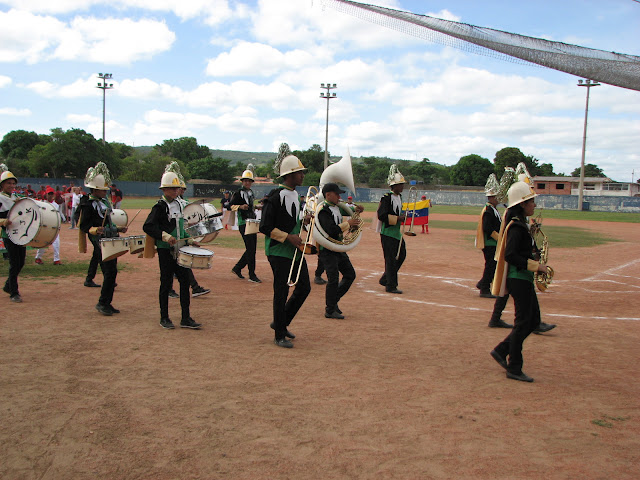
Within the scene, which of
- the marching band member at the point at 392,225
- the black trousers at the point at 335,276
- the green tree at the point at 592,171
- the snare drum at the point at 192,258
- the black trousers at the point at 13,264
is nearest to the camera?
the snare drum at the point at 192,258

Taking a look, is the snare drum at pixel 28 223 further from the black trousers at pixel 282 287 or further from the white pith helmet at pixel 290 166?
the white pith helmet at pixel 290 166

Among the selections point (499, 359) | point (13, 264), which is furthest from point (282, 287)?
point (13, 264)

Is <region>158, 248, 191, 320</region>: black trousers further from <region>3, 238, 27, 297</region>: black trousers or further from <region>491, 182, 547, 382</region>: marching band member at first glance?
<region>491, 182, 547, 382</region>: marching band member

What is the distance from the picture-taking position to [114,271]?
778 cm

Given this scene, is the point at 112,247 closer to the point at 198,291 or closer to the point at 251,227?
the point at 198,291

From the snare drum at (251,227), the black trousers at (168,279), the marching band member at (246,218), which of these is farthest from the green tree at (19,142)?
the black trousers at (168,279)

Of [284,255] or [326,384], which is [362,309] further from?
[326,384]

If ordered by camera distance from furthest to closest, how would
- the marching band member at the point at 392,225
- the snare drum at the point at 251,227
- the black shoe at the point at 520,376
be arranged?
the snare drum at the point at 251,227 < the marching band member at the point at 392,225 < the black shoe at the point at 520,376

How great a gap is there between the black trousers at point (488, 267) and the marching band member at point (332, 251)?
2.89 m

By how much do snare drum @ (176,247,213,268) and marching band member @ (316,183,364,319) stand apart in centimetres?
170

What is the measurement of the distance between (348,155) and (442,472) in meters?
4.99

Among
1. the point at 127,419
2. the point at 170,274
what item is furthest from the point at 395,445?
the point at 170,274

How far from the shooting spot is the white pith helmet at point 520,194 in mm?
5557

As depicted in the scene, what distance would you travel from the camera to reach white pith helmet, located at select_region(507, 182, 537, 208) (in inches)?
219
